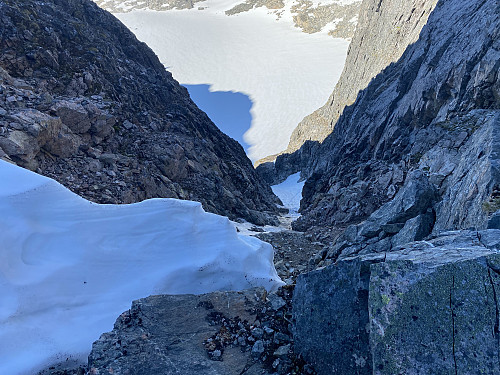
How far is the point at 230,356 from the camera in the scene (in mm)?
4602

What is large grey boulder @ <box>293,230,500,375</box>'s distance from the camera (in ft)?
9.55

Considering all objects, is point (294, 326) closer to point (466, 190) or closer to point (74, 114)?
point (466, 190)

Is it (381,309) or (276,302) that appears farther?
(276,302)

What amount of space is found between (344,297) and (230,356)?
201 centimetres

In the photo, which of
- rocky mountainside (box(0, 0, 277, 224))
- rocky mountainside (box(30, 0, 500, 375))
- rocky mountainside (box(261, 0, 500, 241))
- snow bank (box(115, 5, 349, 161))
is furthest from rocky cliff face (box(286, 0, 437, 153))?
rocky mountainside (box(30, 0, 500, 375))

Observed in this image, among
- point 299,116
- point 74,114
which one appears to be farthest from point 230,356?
point 299,116

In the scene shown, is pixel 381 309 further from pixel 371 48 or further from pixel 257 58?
pixel 257 58

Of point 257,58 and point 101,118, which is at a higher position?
point 257,58

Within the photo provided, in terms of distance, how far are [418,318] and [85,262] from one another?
250 inches

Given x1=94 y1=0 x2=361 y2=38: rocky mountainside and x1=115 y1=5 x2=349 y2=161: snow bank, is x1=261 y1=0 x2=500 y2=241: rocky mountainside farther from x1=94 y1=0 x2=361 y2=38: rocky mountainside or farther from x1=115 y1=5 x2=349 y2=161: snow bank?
x1=94 y1=0 x2=361 y2=38: rocky mountainside

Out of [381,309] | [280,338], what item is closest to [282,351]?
[280,338]

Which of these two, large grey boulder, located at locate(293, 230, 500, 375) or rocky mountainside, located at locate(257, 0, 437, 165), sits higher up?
rocky mountainside, located at locate(257, 0, 437, 165)

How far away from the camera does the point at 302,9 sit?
552ft

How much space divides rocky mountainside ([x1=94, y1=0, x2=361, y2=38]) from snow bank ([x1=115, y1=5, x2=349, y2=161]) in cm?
517
